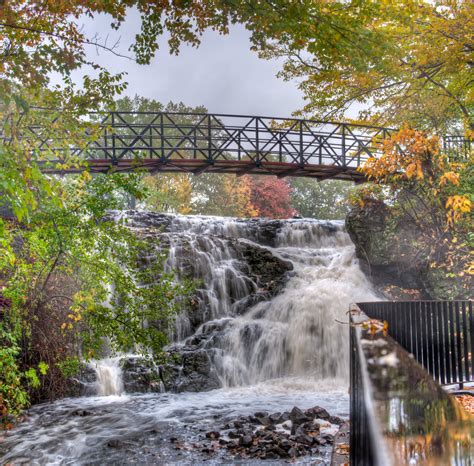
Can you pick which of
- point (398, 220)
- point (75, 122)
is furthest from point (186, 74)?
point (75, 122)

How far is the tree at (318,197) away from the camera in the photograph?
40.9 m

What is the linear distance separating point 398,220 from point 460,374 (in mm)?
9326

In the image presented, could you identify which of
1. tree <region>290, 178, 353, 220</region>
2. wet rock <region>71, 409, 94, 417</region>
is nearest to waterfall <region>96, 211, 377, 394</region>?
wet rock <region>71, 409, 94, 417</region>

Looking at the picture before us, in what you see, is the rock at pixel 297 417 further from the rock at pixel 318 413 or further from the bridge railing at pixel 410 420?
the bridge railing at pixel 410 420

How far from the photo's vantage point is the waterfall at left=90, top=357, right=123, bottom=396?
9.97 metres

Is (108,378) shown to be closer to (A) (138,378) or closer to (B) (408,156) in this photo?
(A) (138,378)

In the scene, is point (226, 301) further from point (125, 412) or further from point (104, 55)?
point (104, 55)

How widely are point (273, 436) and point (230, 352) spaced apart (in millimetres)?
5001

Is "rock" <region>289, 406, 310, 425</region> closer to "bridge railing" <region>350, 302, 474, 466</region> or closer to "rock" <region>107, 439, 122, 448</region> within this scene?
"rock" <region>107, 439, 122, 448</region>

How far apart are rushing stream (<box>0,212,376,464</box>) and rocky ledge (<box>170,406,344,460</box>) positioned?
0.63 ft

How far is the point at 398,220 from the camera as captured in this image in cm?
1483

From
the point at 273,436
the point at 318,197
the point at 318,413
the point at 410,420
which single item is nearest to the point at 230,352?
the point at 318,413

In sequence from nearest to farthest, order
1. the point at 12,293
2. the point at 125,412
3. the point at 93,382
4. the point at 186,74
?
the point at 12,293 → the point at 125,412 → the point at 93,382 → the point at 186,74

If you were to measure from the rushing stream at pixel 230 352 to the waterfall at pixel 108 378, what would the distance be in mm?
22
